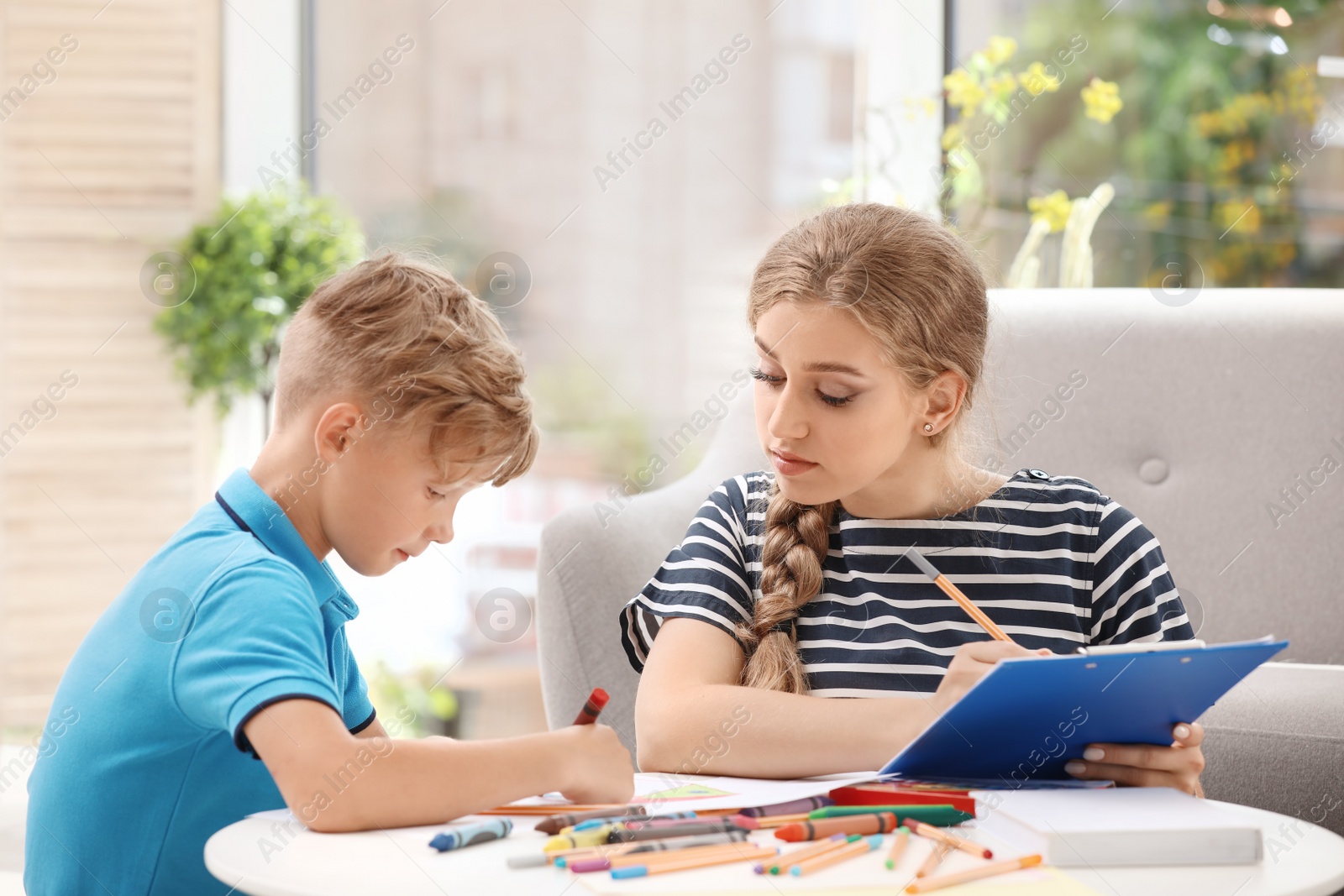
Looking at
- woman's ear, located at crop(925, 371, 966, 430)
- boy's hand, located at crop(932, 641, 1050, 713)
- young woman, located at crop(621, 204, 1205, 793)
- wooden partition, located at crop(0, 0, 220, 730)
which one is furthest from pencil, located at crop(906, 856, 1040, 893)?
wooden partition, located at crop(0, 0, 220, 730)

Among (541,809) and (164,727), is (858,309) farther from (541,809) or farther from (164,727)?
(164,727)

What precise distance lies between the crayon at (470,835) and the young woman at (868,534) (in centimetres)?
29

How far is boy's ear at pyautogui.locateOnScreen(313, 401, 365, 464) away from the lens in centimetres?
91

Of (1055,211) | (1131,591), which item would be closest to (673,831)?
(1131,591)

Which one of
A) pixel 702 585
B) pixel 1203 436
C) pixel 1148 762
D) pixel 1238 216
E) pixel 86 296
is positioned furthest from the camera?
pixel 86 296

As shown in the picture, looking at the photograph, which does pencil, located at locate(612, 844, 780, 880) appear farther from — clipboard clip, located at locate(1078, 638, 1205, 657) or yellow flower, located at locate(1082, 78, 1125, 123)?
yellow flower, located at locate(1082, 78, 1125, 123)

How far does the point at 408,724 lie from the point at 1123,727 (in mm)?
2270

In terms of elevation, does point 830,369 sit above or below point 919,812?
above

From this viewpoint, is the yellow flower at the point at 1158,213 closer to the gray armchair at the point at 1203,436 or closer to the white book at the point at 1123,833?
the gray armchair at the point at 1203,436

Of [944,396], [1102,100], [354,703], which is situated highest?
[1102,100]

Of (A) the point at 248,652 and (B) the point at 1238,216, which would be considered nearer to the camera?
(A) the point at 248,652

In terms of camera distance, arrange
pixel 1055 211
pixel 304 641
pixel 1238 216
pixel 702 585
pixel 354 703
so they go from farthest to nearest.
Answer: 1. pixel 1238 216
2. pixel 1055 211
3. pixel 702 585
4. pixel 354 703
5. pixel 304 641

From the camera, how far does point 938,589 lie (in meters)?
1.16

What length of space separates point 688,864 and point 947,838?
0.52 feet
